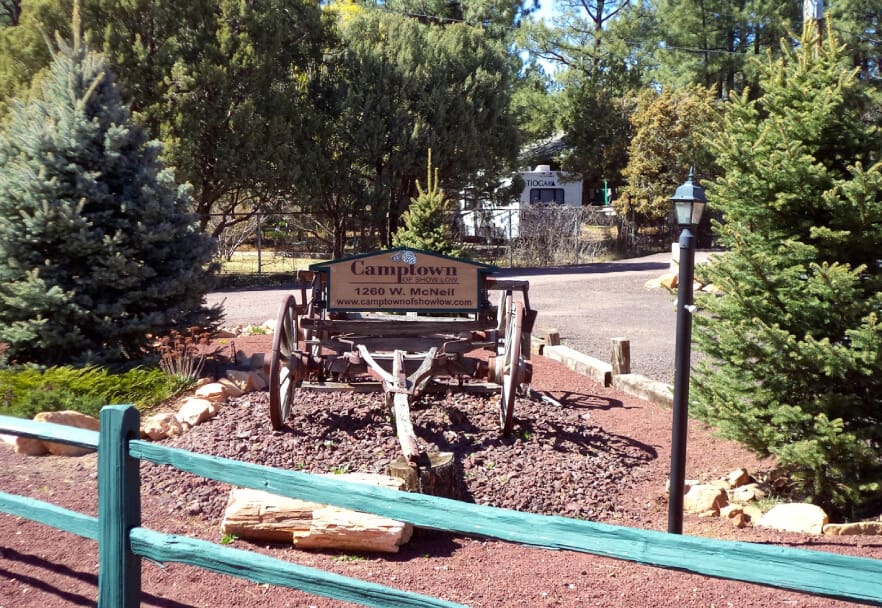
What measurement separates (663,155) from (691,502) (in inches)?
971

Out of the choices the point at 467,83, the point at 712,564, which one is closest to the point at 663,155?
the point at 467,83

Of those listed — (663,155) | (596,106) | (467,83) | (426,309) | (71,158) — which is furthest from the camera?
(596,106)

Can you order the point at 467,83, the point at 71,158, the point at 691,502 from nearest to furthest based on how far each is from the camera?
the point at 691,502
the point at 71,158
the point at 467,83

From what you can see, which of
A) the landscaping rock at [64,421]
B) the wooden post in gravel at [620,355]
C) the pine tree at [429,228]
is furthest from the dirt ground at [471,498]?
the pine tree at [429,228]

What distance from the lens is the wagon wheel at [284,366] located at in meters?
6.16

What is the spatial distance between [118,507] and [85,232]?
5.70 m

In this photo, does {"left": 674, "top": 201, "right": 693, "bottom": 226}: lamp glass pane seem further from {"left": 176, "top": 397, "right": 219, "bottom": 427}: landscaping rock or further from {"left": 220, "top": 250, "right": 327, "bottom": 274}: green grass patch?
{"left": 220, "top": 250, "right": 327, "bottom": 274}: green grass patch

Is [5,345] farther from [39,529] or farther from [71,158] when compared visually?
[39,529]

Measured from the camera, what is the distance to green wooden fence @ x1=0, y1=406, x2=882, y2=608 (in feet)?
6.51

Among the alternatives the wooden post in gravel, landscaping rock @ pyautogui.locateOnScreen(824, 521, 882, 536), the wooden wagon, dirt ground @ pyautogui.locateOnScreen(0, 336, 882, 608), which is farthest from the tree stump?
the wooden post in gravel

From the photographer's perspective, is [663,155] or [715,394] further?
[663,155]

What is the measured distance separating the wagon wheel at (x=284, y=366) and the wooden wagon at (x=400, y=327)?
0.4 inches

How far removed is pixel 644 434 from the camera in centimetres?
724

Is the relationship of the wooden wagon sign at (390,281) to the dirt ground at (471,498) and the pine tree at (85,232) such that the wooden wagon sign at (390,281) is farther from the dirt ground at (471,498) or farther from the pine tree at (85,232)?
the pine tree at (85,232)
